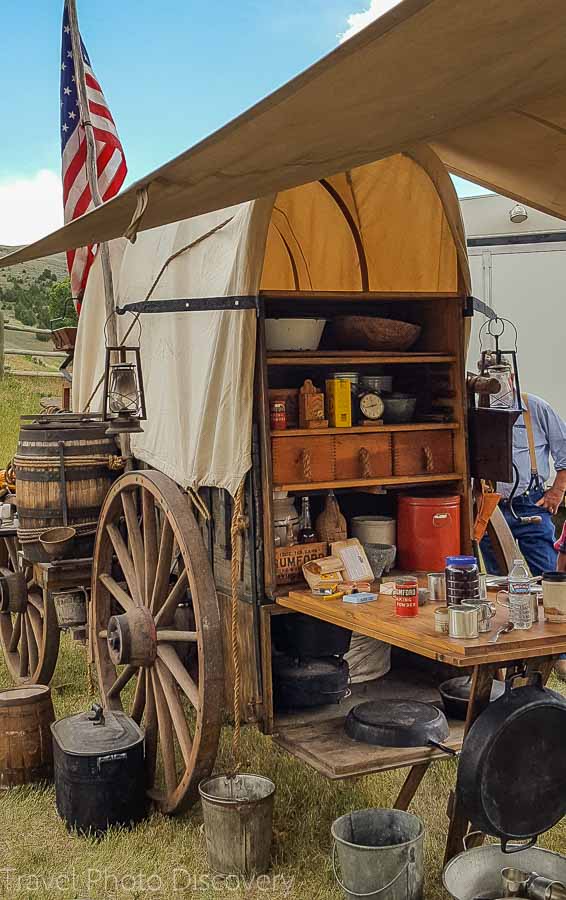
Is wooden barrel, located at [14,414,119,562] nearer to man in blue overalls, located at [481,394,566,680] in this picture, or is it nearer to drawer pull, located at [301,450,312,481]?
drawer pull, located at [301,450,312,481]

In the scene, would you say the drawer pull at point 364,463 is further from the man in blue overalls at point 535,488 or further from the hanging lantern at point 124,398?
the man in blue overalls at point 535,488

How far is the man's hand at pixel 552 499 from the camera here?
5.77m

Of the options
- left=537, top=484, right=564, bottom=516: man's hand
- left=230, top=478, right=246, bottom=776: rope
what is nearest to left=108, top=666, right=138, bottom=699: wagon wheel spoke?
left=230, top=478, right=246, bottom=776: rope

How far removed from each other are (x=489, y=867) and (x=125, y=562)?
208 cm

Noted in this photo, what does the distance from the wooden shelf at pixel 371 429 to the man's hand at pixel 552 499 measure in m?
1.66

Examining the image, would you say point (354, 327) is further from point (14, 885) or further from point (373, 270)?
point (14, 885)

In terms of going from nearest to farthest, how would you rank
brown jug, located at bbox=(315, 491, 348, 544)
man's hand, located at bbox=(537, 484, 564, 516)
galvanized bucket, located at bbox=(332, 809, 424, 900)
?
1. galvanized bucket, located at bbox=(332, 809, 424, 900)
2. brown jug, located at bbox=(315, 491, 348, 544)
3. man's hand, located at bbox=(537, 484, 564, 516)

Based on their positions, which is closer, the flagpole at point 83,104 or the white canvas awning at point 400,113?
the white canvas awning at point 400,113

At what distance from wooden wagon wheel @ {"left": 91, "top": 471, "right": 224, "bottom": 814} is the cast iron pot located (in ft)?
3.45

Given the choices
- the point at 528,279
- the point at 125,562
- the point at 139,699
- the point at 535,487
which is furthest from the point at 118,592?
the point at 528,279

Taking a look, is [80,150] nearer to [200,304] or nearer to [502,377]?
[200,304]

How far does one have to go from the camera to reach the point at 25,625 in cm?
556

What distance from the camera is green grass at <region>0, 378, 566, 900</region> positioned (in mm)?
3352

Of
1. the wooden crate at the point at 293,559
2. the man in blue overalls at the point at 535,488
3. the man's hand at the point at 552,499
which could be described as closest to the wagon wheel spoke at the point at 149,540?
the wooden crate at the point at 293,559
